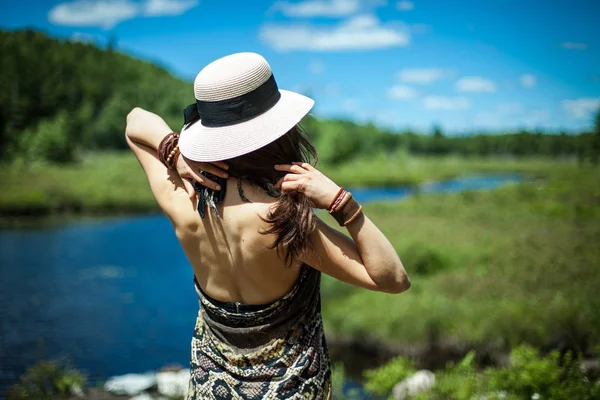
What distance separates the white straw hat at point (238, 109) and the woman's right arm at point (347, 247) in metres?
0.12

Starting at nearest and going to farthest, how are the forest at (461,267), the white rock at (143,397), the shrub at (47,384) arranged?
the forest at (461,267) < the shrub at (47,384) < the white rock at (143,397)

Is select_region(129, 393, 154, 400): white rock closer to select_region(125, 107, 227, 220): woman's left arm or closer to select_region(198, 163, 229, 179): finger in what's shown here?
select_region(125, 107, 227, 220): woman's left arm

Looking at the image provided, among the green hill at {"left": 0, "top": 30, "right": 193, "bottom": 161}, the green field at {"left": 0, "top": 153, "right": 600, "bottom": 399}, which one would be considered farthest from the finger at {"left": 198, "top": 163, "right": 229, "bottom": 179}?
the green hill at {"left": 0, "top": 30, "right": 193, "bottom": 161}

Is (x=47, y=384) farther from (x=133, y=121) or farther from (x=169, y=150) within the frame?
(x=169, y=150)

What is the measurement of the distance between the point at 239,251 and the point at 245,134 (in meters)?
0.34

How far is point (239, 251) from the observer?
1.72 meters

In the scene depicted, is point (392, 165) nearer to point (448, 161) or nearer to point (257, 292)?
point (448, 161)

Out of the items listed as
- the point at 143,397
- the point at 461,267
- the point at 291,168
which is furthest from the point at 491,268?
the point at 291,168

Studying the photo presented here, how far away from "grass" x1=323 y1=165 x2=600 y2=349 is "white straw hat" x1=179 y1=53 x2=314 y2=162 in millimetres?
5281

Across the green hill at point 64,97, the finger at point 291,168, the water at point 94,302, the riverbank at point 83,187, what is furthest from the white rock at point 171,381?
the green hill at point 64,97

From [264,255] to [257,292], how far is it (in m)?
0.14

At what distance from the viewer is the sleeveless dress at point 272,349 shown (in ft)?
5.73

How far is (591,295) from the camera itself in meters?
9.51

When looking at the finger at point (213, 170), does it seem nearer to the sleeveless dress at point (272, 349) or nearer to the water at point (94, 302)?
the sleeveless dress at point (272, 349)
